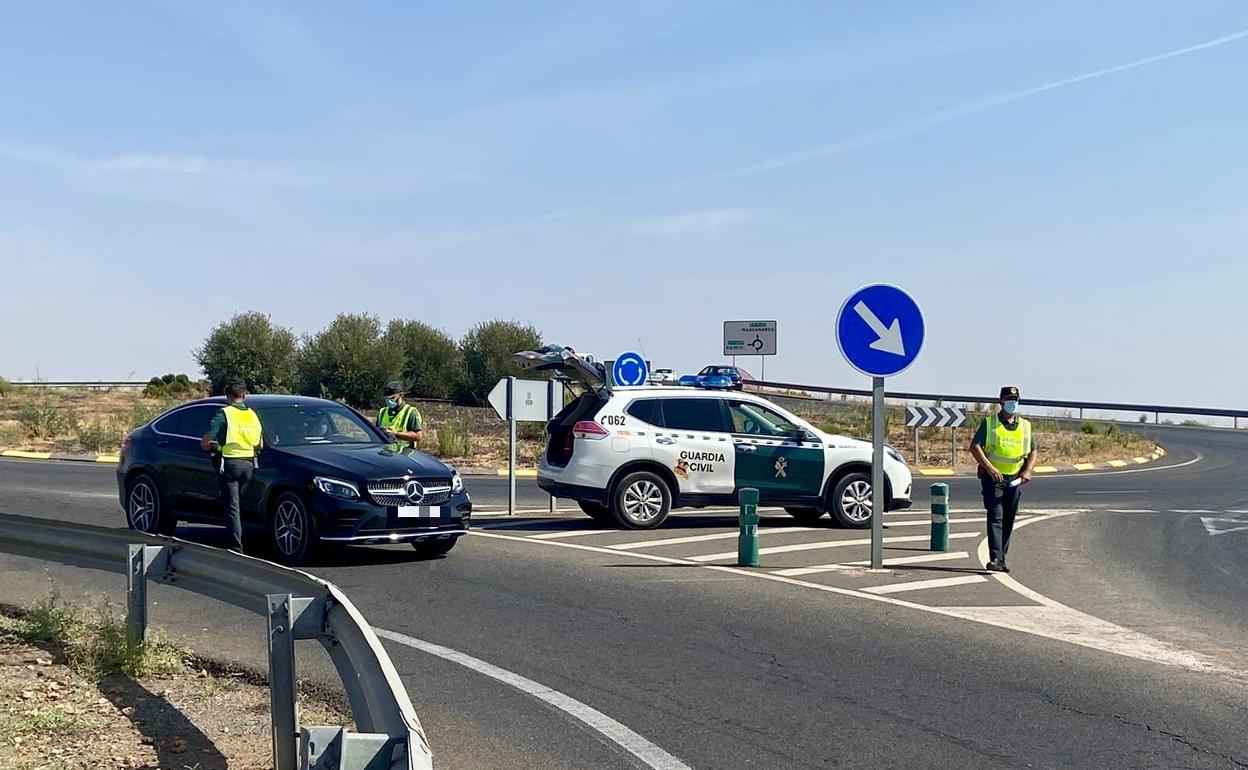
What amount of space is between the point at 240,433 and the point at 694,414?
638 centimetres

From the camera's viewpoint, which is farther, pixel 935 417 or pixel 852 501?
pixel 935 417

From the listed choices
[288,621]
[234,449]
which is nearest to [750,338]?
[234,449]

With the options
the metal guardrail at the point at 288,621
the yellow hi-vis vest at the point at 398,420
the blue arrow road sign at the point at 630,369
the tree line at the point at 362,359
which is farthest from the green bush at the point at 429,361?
the metal guardrail at the point at 288,621

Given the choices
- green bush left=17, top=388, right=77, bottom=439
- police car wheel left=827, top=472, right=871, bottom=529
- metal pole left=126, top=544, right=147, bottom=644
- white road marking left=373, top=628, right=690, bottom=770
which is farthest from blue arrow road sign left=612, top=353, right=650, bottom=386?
green bush left=17, top=388, right=77, bottom=439

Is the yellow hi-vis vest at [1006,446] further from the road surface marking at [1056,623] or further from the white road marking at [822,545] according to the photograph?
the white road marking at [822,545]

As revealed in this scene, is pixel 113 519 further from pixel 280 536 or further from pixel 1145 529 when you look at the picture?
pixel 1145 529

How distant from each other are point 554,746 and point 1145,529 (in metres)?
13.7

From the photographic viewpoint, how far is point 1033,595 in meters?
11.8

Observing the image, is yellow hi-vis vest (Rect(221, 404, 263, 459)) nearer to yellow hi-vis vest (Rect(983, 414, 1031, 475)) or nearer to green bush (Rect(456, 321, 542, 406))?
yellow hi-vis vest (Rect(983, 414, 1031, 475))

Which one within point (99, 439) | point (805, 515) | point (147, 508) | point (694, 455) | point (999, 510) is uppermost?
point (694, 455)

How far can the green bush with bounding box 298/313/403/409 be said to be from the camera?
47.3 m

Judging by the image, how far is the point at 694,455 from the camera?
55.5ft

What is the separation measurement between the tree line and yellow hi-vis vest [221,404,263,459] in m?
33.4

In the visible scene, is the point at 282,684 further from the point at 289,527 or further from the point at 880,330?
the point at 880,330
